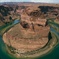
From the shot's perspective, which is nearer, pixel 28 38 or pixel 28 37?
pixel 28 38

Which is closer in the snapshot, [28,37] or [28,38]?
[28,38]

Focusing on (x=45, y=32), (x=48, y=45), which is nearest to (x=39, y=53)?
(x=48, y=45)

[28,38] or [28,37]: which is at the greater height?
[28,37]

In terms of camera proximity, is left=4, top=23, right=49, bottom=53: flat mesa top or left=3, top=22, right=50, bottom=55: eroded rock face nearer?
left=3, top=22, right=50, bottom=55: eroded rock face

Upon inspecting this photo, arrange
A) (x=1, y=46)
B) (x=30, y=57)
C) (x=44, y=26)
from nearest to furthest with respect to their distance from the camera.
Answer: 1. (x=30, y=57)
2. (x=1, y=46)
3. (x=44, y=26)

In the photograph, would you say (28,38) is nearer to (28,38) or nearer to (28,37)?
(28,38)

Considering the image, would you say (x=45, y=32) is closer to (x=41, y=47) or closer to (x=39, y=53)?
(x=41, y=47)

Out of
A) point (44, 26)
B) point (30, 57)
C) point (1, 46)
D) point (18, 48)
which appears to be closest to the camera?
point (30, 57)

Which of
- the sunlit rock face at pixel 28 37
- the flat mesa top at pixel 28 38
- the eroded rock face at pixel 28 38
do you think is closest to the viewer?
the sunlit rock face at pixel 28 37

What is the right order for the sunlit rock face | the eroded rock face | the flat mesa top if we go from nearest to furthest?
the sunlit rock face < the eroded rock face < the flat mesa top

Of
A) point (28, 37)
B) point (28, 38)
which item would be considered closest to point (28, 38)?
point (28, 38)

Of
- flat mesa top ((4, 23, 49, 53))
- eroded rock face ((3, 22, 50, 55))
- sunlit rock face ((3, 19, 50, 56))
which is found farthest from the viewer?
flat mesa top ((4, 23, 49, 53))
